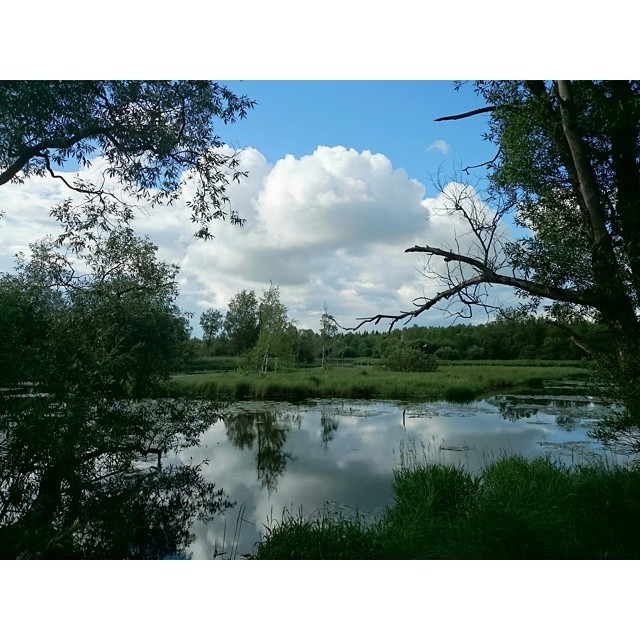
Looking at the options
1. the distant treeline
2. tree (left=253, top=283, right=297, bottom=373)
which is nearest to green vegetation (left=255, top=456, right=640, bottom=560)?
the distant treeline

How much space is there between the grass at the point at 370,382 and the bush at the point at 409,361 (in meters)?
0.22

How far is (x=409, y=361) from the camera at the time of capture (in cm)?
457

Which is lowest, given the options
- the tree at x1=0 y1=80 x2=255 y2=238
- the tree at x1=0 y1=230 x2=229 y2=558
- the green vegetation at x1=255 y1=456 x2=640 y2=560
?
the green vegetation at x1=255 y1=456 x2=640 y2=560

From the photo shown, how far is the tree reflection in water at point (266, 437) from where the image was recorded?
4258mm

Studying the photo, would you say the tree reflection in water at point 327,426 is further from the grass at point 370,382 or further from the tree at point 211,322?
the tree at point 211,322

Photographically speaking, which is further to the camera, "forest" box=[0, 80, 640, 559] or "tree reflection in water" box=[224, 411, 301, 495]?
"tree reflection in water" box=[224, 411, 301, 495]

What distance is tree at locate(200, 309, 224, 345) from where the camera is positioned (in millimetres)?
3912

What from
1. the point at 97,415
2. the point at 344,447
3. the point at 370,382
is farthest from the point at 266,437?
the point at 97,415

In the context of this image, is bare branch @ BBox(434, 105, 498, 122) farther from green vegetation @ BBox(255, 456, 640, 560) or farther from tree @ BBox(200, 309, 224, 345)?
green vegetation @ BBox(255, 456, 640, 560)

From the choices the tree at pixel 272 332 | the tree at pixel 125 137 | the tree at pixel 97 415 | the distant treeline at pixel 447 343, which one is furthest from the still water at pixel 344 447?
the tree at pixel 125 137

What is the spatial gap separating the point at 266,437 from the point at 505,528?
3025 millimetres

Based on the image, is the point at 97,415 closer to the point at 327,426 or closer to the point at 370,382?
the point at 327,426

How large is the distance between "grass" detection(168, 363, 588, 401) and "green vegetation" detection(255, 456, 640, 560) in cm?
85
